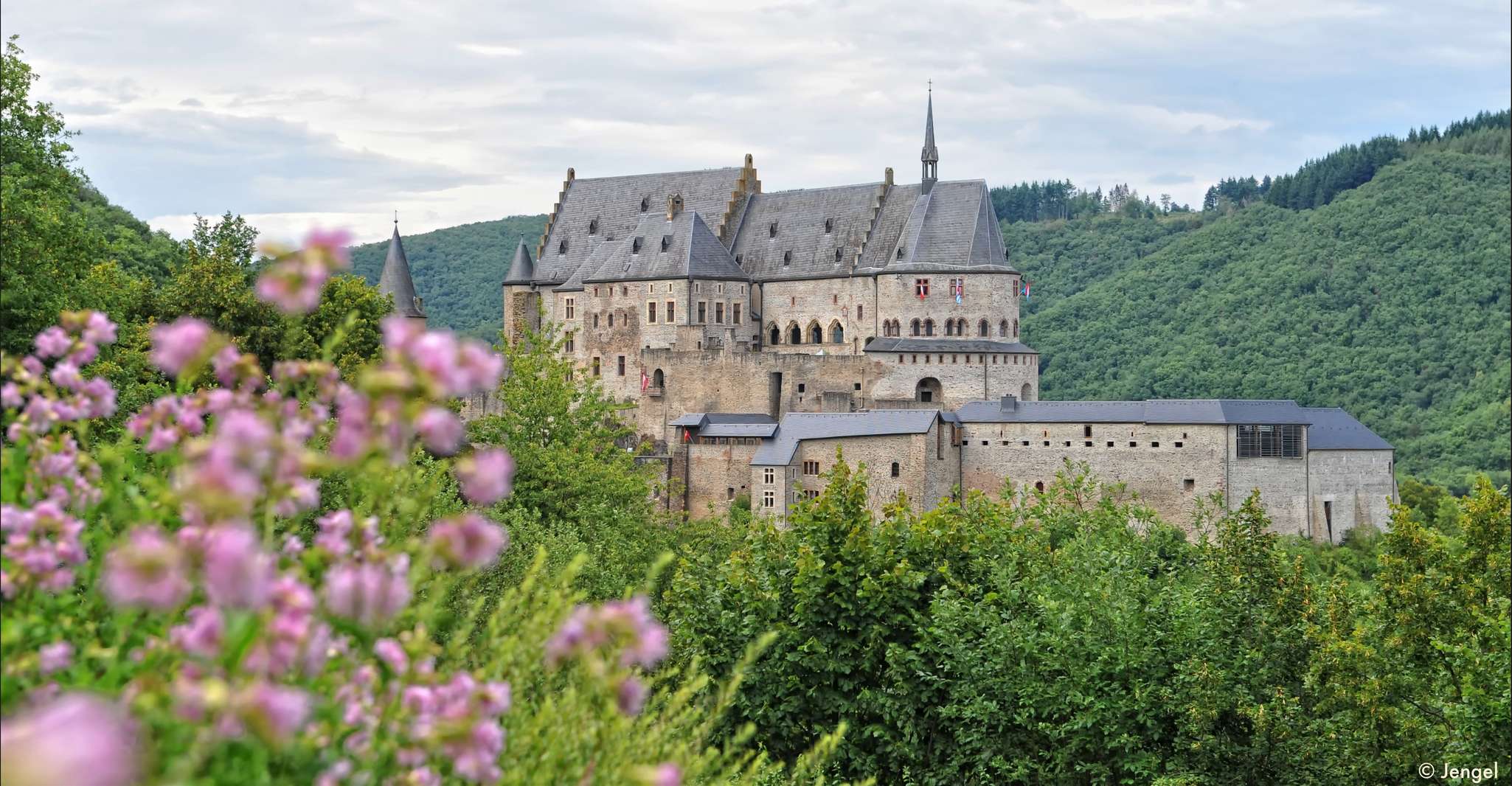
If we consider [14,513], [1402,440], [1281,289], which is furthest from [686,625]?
[1281,289]

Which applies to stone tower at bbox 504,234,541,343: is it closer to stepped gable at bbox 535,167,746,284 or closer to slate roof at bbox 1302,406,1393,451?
stepped gable at bbox 535,167,746,284

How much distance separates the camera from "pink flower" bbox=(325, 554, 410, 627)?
14.0 feet

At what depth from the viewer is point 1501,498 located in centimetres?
1812

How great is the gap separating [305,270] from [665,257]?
66.6m

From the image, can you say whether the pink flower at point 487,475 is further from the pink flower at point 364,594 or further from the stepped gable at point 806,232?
the stepped gable at point 806,232

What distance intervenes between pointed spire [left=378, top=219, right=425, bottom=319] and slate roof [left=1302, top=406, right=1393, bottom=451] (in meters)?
37.6

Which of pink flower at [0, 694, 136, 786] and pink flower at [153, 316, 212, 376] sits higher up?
pink flower at [153, 316, 212, 376]

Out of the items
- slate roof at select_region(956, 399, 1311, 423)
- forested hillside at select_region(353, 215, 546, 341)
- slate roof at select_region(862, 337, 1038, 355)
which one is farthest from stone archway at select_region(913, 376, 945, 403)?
forested hillside at select_region(353, 215, 546, 341)

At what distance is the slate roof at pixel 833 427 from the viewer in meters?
54.7

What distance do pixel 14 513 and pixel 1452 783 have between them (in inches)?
517

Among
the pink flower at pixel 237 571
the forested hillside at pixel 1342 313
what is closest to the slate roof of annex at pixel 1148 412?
the forested hillside at pixel 1342 313

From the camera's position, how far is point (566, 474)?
37094 mm

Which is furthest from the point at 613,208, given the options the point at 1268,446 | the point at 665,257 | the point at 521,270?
the point at 1268,446

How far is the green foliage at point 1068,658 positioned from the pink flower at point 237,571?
1395 centimetres
